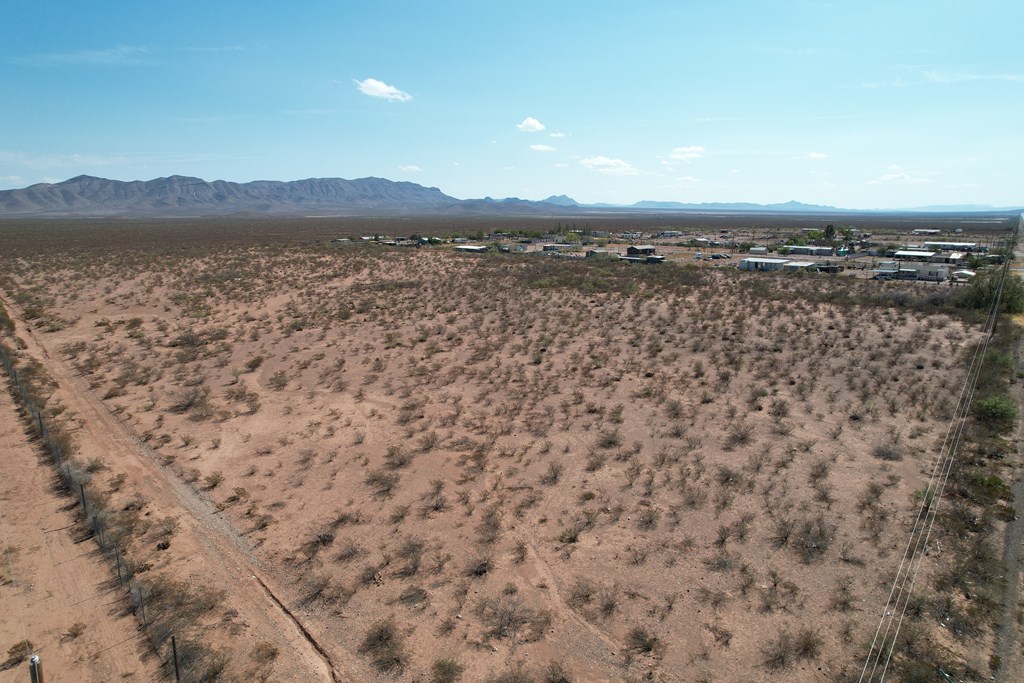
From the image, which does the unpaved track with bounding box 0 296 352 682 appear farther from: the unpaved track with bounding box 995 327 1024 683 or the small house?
the small house

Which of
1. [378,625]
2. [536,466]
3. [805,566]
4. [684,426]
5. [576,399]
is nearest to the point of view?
[378,625]

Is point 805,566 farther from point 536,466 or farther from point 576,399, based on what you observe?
point 576,399

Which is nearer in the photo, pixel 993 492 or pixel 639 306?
pixel 993 492

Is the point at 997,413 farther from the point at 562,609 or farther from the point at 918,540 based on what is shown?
the point at 562,609

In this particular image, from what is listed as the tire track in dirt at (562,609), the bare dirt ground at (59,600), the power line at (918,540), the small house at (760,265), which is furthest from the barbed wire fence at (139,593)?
the small house at (760,265)

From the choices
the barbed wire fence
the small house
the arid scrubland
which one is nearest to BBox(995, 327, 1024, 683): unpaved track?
the arid scrubland

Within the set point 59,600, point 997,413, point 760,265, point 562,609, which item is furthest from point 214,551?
point 760,265

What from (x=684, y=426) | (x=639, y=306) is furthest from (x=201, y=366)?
(x=639, y=306)
